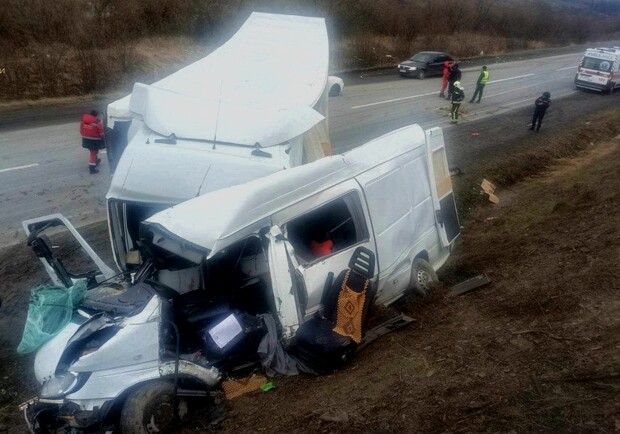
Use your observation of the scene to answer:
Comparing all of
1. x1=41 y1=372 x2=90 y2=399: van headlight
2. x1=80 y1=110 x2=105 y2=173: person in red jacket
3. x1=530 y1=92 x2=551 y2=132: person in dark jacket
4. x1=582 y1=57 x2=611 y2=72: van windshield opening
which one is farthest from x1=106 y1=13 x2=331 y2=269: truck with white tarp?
x1=582 y1=57 x2=611 y2=72: van windshield opening

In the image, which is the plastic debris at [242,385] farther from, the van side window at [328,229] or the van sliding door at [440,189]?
the van sliding door at [440,189]

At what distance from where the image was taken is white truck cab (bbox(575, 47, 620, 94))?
22.2 m

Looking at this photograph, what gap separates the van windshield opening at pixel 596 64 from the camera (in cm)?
2233

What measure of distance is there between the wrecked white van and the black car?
65.1ft

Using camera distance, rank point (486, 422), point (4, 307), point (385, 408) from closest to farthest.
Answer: point (486, 422), point (385, 408), point (4, 307)

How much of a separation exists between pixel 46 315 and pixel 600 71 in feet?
79.4

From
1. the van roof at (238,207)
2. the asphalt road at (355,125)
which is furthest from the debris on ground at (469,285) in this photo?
the asphalt road at (355,125)

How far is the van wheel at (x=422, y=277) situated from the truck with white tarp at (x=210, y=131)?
1.92m

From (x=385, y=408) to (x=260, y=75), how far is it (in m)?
5.61

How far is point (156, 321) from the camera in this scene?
13.8 ft

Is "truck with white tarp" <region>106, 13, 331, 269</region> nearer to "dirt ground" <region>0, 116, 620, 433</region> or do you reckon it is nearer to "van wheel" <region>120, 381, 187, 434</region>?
"van wheel" <region>120, 381, 187, 434</region>

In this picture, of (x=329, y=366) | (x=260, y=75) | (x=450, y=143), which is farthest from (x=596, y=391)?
(x=450, y=143)

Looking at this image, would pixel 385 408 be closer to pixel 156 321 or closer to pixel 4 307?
pixel 156 321

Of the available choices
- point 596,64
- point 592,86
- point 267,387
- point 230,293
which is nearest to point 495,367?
point 267,387
